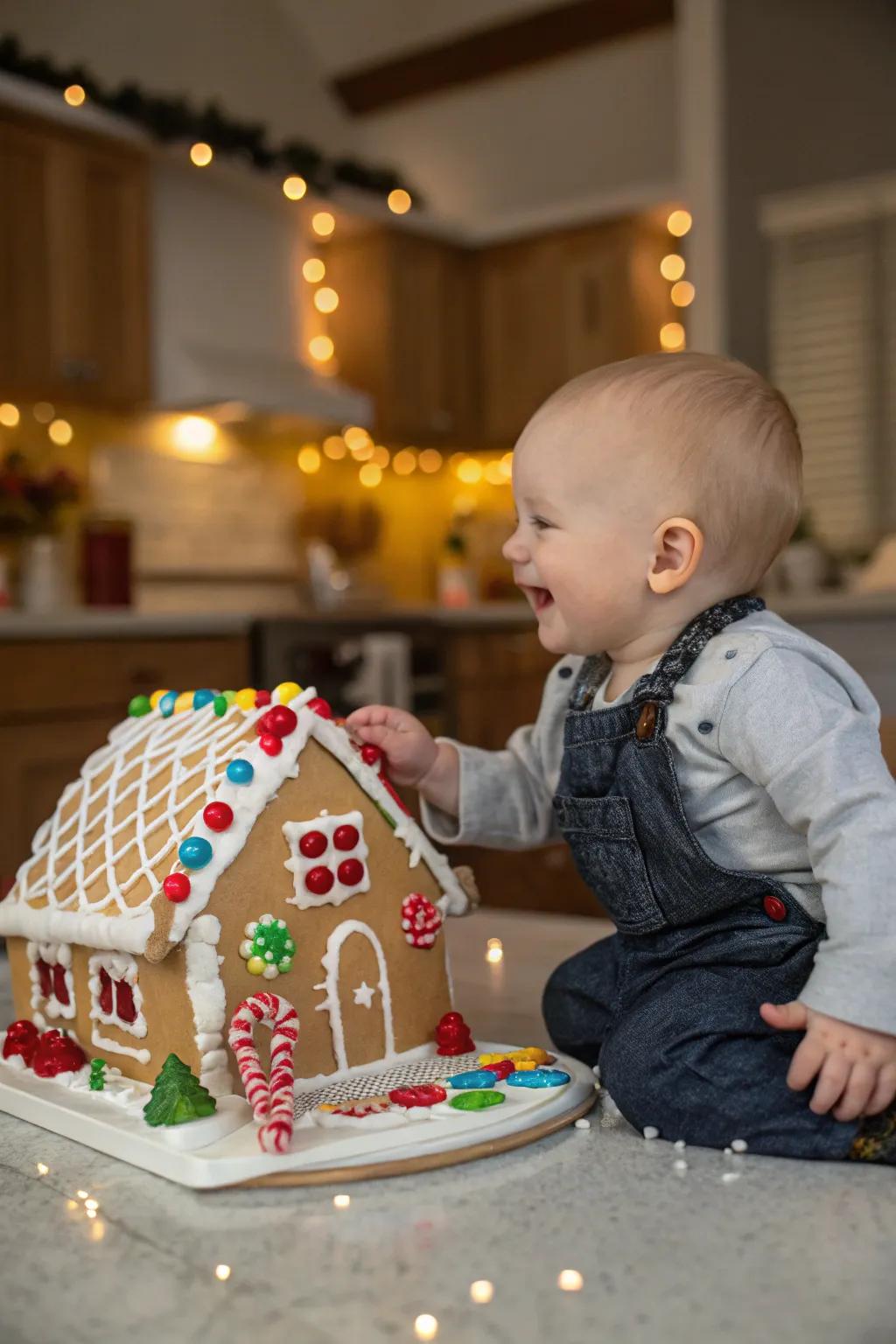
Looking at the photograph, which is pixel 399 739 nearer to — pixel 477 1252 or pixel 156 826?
pixel 156 826

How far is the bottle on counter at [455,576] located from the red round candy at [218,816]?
447 centimetres

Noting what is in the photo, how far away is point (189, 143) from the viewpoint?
4.03m

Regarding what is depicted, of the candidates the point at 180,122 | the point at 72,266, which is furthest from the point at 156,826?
the point at 180,122

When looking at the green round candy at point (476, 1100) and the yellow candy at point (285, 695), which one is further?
the yellow candy at point (285, 695)

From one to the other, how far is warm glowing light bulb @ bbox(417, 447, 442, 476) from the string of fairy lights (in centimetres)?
107

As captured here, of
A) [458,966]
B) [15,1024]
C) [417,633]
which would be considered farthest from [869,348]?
[15,1024]

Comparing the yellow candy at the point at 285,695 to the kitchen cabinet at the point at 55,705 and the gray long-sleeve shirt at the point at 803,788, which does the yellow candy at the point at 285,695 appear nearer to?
the gray long-sleeve shirt at the point at 803,788

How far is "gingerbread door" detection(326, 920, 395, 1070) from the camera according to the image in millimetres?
797

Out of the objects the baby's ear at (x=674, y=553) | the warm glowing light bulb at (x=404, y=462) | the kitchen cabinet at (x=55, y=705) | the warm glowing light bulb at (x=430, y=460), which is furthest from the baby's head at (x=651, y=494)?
the warm glowing light bulb at (x=430, y=460)

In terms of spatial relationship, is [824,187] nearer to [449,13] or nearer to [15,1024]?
[449,13]

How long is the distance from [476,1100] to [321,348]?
183 inches

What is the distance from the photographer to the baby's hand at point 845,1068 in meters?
0.69

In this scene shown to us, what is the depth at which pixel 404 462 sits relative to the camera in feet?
18.0

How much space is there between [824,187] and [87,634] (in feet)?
10.2
